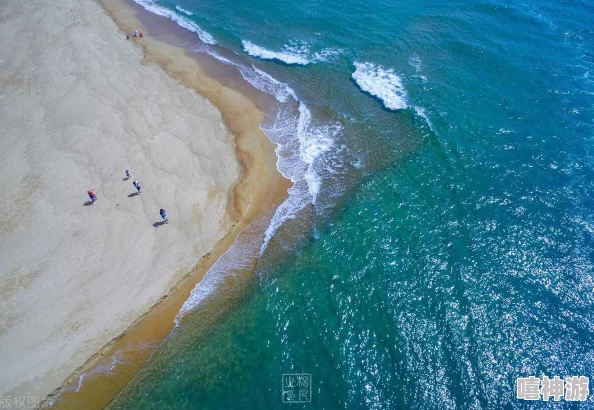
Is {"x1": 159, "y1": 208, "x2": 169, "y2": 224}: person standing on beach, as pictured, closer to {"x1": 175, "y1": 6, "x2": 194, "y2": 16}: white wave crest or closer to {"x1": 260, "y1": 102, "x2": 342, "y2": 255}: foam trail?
{"x1": 260, "y1": 102, "x2": 342, "y2": 255}: foam trail

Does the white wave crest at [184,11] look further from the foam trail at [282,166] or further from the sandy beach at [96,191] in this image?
the sandy beach at [96,191]

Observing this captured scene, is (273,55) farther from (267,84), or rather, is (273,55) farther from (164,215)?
(164,215)

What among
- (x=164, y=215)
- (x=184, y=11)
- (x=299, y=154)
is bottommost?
(x=164, y=215)

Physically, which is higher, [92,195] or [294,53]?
[294,53]

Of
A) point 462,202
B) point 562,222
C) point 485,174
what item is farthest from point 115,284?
point 562,222

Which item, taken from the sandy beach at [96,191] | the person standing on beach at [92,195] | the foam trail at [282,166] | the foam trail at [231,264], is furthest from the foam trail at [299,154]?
the person standing on beach at [92,195]

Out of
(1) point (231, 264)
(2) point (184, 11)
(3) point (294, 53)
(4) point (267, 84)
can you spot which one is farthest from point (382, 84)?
(2) point (184, 11)

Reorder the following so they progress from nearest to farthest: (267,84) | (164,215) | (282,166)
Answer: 1. (164,215)
2. (282,166)
3. (267,84)
